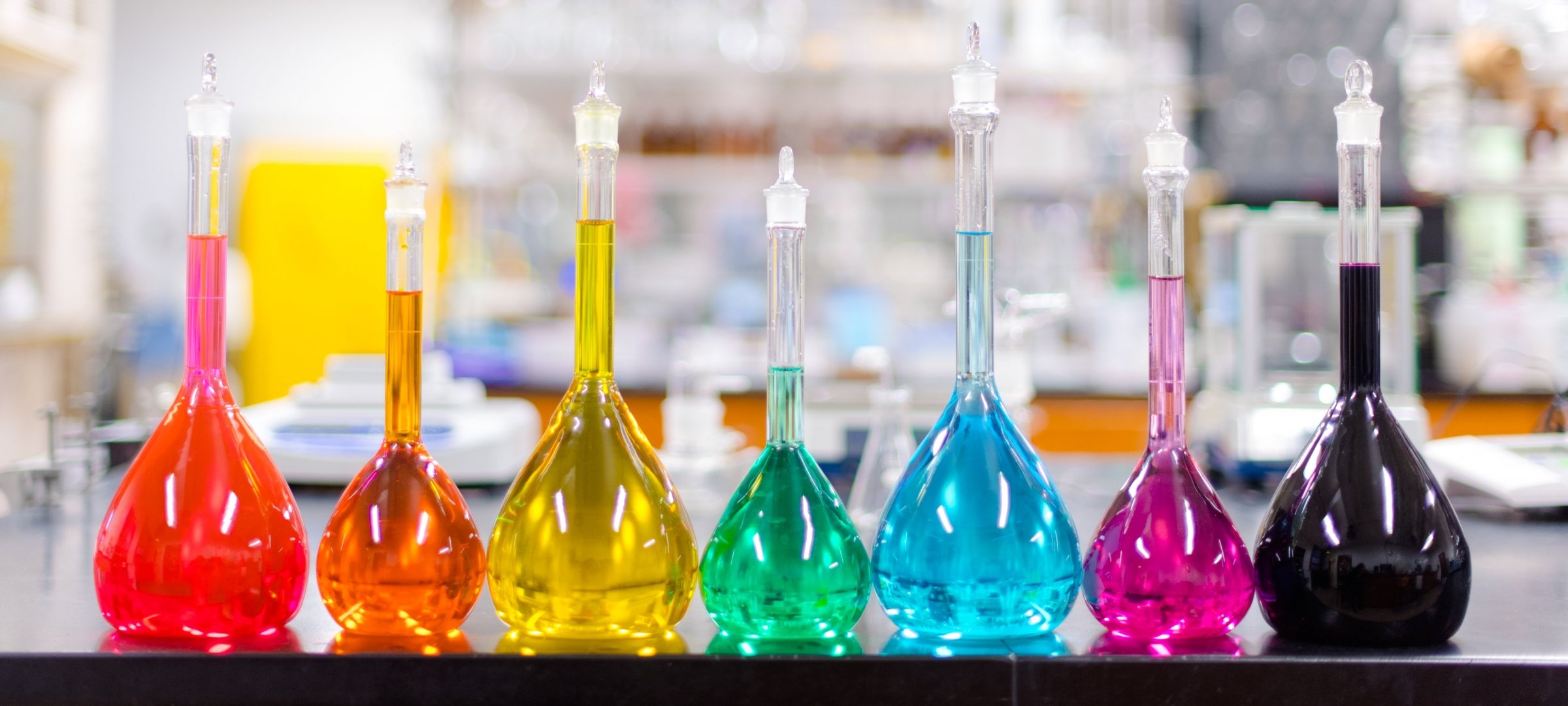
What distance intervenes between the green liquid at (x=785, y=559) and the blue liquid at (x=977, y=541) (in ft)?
0.07

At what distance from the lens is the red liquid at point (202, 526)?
474 mm

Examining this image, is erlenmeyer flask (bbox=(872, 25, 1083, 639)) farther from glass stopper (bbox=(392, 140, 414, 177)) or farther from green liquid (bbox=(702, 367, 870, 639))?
glass stopper (bbox=(392, 140, 414, 177))

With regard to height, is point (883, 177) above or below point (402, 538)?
above

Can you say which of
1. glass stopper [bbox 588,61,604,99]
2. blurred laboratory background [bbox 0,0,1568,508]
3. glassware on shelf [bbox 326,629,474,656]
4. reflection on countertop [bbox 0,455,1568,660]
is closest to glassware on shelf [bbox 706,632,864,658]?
reflection on countertop [bbox 0,455,1568,660]

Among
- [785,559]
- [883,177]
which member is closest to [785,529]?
[785,559]

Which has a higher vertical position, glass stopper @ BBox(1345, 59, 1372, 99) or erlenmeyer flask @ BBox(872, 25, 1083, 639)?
glass stopper @ BBox(1345, 59, 1372, 99)

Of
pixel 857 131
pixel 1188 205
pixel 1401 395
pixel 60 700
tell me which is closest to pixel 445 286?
pixel 857 131

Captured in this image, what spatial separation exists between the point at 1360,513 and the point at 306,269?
15.7ft

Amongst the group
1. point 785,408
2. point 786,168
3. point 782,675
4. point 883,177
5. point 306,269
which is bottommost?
point 782,675

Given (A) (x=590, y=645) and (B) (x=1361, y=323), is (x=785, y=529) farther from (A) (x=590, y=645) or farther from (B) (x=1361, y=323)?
(B) (x=1361, y=323)

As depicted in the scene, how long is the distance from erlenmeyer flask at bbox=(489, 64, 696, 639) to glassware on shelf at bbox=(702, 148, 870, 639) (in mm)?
26

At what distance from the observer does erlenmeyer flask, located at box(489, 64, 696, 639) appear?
462 millimetres

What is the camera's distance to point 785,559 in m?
0.46

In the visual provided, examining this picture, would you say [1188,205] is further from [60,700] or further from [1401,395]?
[60,700]
